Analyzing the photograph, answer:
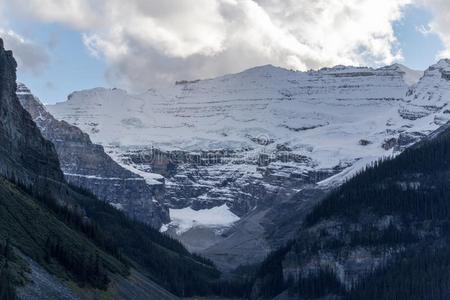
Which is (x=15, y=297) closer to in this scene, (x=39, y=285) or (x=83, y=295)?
(x=39, y=285)

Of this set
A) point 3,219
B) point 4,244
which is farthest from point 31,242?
point 4,244

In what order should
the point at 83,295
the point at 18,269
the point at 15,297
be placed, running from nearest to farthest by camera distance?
the point at 15,297
the point at 18,269
the point at 83,295

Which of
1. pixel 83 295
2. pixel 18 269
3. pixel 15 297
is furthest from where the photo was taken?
pixel 83 295

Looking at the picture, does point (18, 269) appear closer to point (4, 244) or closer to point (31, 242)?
point (4, 244)

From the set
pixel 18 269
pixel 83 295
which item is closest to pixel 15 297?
pixel 18 269

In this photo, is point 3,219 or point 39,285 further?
point 3,219

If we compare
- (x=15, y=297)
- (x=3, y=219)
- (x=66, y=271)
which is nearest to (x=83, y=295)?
(x=66, y=271)

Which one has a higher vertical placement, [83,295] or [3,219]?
[3,219]

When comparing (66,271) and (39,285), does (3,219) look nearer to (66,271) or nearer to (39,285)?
(66,271)

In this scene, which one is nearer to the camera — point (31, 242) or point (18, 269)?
point (18, 269)
